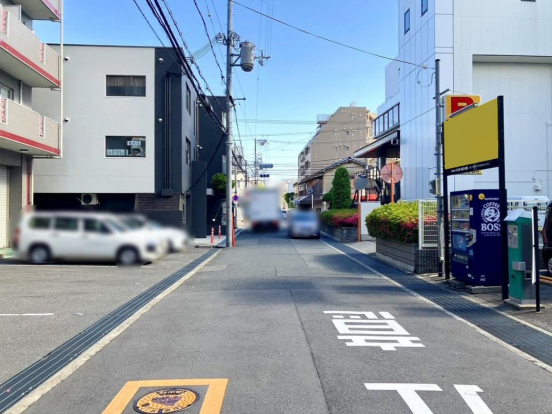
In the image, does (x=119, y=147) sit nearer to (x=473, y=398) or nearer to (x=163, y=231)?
(x=163, y=231)

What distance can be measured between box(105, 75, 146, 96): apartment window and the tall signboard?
24.9ft

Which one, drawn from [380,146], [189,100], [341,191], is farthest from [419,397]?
[341,191]

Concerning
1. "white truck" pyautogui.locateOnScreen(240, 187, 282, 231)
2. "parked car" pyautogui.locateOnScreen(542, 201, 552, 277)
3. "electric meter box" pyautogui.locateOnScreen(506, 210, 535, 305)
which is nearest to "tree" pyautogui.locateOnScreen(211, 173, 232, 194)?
"parked car" pyautogui.locateOnScreen(542, 201, 552, 277)

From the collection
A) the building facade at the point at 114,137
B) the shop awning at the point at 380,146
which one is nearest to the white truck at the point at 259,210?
the building facade at the point at 114,137

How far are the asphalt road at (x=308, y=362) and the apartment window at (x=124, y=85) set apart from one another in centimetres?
422

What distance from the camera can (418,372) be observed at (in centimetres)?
562

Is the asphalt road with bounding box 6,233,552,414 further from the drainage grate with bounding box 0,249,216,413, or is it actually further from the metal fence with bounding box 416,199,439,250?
the metal fence with bounding box 416,199,439,250

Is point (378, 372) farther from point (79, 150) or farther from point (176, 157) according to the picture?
point (176, 157)

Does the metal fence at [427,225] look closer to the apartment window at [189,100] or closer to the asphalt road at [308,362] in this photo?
the asphalt road at [308,362]

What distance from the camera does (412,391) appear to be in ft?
16.4

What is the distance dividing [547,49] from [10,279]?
27812mm

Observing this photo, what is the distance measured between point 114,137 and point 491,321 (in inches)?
279

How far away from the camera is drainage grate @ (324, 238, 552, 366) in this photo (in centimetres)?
680

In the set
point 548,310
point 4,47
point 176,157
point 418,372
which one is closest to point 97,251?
point 418,372
